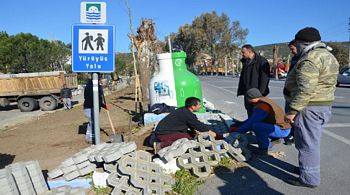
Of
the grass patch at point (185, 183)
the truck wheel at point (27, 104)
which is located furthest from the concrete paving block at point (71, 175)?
the truck wheel at point (27, 104)

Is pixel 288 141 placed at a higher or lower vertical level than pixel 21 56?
lower

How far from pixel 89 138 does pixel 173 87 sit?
7.75 feet

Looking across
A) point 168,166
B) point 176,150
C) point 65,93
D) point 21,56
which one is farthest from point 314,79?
point 21,56

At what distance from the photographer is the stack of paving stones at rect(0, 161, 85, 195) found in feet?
12.8

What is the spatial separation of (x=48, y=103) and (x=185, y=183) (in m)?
17.4

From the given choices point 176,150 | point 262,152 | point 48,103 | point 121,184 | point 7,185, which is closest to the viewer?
point 7,185

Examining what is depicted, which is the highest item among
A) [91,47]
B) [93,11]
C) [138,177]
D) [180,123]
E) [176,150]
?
[93,11]

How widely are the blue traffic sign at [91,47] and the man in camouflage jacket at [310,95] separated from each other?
2720mm

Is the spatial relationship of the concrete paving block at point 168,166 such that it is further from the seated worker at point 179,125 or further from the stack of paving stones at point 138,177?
the seated worker at point 179,125

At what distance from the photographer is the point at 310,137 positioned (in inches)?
165

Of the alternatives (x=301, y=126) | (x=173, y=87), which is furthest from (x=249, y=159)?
(x=173, y=87)

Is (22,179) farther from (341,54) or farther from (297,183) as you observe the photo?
(341,54)

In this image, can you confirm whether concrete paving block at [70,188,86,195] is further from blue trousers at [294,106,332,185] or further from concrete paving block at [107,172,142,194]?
blue trousers at [294,106,332,185]

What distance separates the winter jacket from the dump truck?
1814cm
